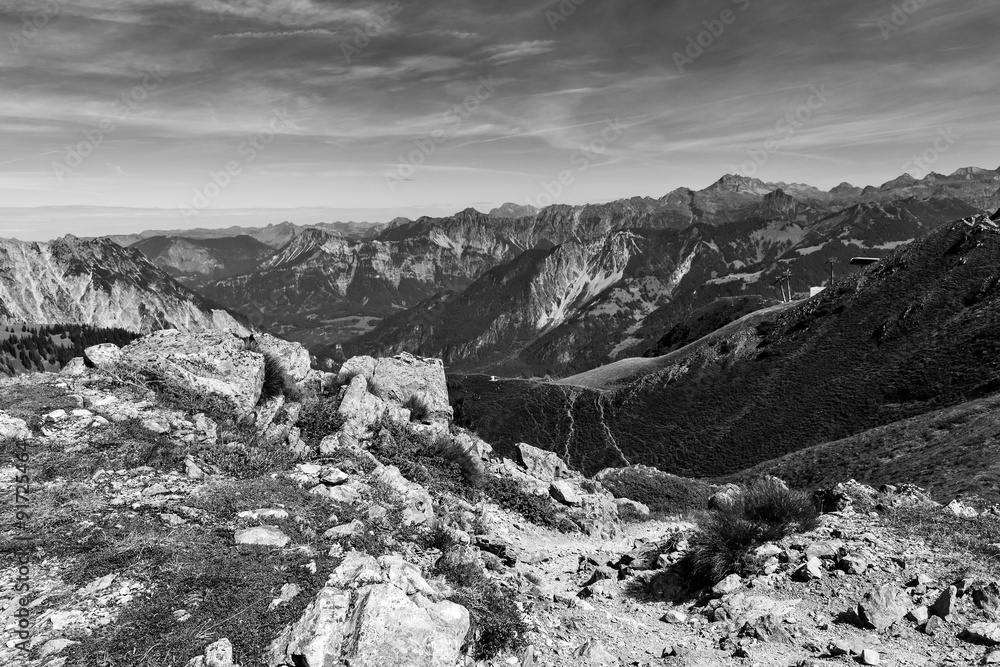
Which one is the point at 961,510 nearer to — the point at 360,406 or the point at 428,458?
the point at 428,458

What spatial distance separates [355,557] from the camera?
9.31m

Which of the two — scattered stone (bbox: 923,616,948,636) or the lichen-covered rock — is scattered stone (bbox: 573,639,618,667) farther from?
scattered stone (bbox: 923,616,948,636)

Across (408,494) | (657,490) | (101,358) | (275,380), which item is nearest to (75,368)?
(101,358)

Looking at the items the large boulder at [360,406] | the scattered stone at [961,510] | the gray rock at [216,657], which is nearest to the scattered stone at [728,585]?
the scattered stone at [961,510]

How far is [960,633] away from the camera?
8.74 m

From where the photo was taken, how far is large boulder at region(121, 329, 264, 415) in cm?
1644

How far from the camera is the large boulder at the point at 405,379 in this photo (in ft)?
74.6

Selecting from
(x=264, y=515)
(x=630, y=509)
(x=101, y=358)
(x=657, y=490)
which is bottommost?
(x=657, y=490)

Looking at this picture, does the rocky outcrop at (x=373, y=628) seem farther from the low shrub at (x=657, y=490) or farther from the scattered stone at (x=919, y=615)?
the low shrub at (x=657, y=490)

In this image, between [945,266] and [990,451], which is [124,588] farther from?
[945,266]

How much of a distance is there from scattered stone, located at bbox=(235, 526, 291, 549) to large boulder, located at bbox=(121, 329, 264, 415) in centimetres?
709

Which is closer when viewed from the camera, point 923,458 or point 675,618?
point 675,618

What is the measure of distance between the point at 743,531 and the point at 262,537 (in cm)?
1006

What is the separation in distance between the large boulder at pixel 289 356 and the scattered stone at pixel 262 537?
966cm
